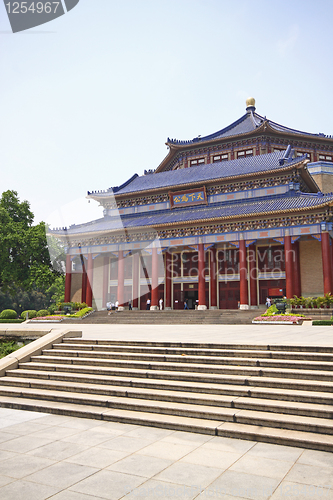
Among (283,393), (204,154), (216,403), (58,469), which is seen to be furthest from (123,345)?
(204,154)

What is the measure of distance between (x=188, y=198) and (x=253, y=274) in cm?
881

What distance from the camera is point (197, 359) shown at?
25.5 feet

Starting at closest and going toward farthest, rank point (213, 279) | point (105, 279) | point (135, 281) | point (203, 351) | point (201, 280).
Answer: point (203, 351) → point (201, 280) → point (213, 279) → point (135, 281) → point (105, 279)

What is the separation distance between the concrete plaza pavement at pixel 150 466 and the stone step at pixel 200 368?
186 centimetres

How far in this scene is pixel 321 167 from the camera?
36531 mm

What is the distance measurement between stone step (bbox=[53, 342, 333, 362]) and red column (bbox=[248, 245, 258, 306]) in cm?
1880

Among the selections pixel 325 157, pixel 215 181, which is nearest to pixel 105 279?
pixel 215 181

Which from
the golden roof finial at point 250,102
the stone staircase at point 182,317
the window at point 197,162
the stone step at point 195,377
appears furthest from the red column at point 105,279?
the stone step at point 195,377

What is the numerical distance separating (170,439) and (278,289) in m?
24.3

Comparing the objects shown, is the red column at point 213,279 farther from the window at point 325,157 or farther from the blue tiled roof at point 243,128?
the window at point 325,157

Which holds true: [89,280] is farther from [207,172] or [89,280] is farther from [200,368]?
[200,368]

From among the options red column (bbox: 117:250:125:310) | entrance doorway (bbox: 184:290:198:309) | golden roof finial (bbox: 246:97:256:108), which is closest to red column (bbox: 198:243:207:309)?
entrance doorway (bbox: 184:290:198:309)

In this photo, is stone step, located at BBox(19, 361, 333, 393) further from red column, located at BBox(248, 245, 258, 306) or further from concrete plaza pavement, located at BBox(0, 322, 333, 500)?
red column, located at BBox(248, 245, 258, 306)

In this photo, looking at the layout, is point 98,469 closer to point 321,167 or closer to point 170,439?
point 170,439
